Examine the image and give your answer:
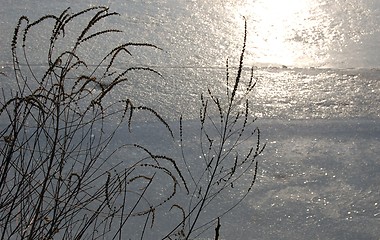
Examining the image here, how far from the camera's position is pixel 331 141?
16.4ft

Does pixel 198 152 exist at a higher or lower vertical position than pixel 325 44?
lower

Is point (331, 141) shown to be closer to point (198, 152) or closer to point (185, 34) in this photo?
point (198, 152)

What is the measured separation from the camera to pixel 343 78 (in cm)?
602

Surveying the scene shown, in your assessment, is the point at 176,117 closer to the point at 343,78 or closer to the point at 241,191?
the point at 241,191

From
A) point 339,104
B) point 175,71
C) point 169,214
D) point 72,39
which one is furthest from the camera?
point 72,39

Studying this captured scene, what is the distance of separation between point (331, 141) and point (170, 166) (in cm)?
103

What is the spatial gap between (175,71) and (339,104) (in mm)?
1173

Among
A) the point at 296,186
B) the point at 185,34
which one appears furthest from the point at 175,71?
the point at 296,186

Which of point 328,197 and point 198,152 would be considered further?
point 198,152

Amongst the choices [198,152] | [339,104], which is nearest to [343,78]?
[339,104]

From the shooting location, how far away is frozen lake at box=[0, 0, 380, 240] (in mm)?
4172

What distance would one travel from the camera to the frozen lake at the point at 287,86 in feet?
13.7

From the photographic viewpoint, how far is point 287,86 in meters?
5.85

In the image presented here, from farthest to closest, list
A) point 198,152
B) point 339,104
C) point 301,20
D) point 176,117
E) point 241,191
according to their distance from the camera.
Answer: point 301,20
point 339,104
point 176,117
point 198,152
point 241,191
